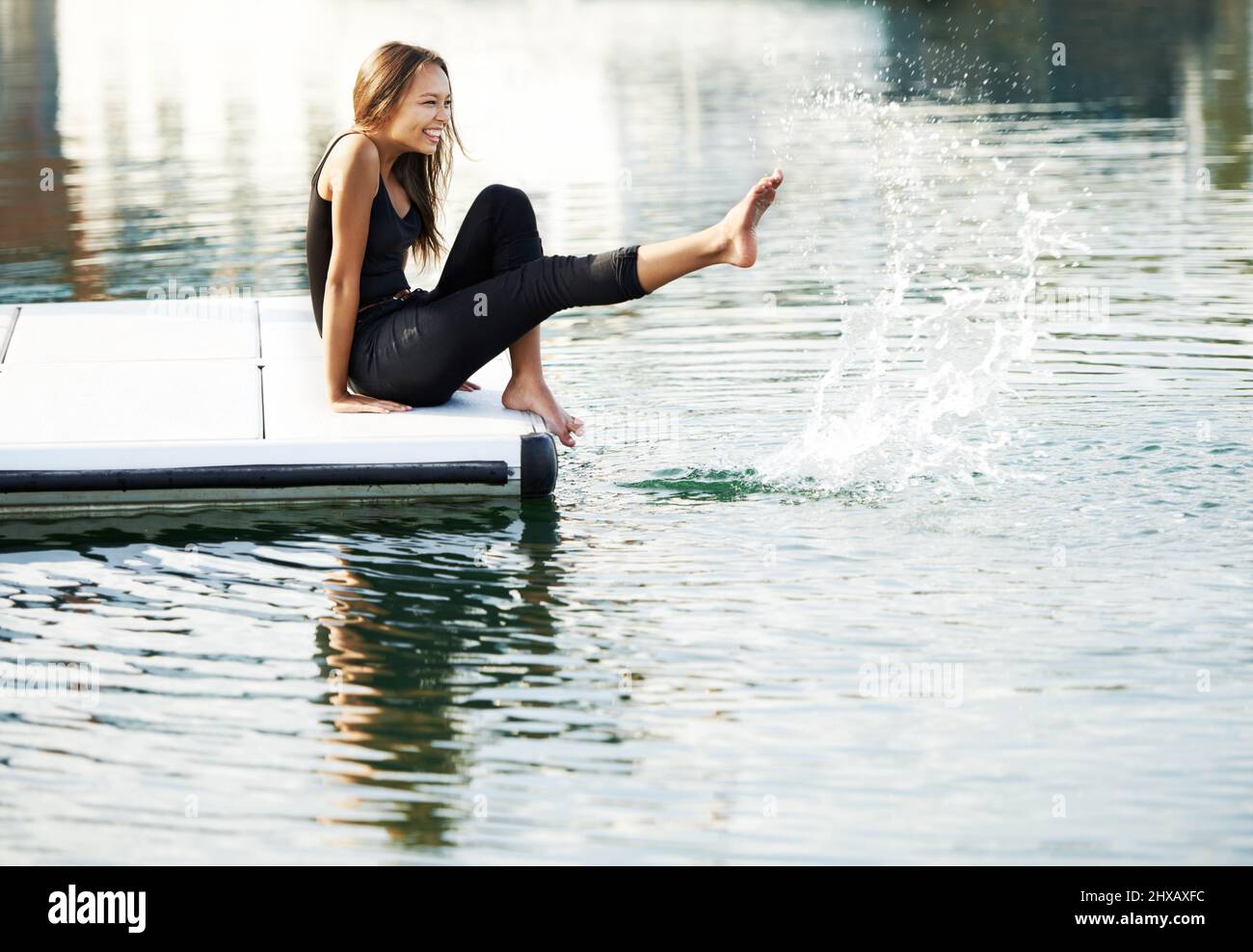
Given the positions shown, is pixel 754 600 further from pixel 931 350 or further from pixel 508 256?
pixel 931 350

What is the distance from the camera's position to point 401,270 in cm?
665

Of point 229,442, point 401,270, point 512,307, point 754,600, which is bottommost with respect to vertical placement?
point 754,600

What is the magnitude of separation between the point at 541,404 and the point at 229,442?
1.12 meters

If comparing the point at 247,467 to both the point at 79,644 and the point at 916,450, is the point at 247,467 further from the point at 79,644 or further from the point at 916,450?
the point at 916,450

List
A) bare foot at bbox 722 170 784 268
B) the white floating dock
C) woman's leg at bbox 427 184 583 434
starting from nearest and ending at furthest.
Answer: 1. bare foot at bbox 722 170 784 268
2. the white floating dock
3. woman's leg at bbox 427 184 583 434

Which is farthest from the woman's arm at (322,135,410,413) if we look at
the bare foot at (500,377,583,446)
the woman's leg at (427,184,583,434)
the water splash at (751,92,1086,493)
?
the water splash at (751,92,1086,493)

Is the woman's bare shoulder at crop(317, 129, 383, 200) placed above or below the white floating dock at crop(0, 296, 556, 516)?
above

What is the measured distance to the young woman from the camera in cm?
621

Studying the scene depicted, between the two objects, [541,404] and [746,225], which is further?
[541,404]

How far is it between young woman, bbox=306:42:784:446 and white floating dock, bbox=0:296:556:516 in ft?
0.52

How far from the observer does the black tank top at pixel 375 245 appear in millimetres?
6375

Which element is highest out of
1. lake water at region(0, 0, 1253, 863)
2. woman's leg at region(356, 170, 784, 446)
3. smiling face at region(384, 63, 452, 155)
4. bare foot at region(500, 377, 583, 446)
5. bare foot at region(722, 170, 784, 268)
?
smiling face at region(384, 63, 452, 155)

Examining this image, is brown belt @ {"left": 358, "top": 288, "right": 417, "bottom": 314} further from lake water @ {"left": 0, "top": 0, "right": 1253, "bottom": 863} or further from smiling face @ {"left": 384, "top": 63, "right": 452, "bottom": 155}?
lake water @ {"left": 0, "top": 0, "right": 1253, "bottom": 863}

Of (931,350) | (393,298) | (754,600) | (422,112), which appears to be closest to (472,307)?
(393,298)
